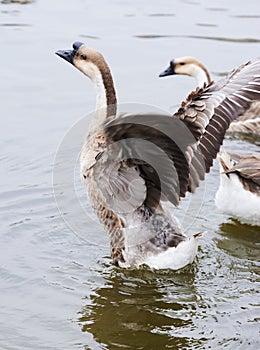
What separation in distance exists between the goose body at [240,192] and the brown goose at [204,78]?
290 cm

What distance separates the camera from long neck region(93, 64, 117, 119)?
673 centimetres

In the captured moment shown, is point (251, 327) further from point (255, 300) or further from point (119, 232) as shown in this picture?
point (119, 232)

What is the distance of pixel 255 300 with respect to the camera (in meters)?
5.98

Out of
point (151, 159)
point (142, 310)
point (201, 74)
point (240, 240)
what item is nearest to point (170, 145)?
point (151, 159)

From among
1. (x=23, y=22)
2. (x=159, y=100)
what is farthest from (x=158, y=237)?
(x=23, y=22)

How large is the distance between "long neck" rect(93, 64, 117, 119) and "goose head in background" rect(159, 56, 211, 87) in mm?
4355

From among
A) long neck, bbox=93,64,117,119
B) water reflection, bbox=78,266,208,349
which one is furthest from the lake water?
long neck, bbox=93,64,117,119

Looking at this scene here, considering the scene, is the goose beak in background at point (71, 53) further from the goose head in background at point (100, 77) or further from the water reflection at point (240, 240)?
the water reflection at point (240, 240)

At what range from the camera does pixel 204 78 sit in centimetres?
1102

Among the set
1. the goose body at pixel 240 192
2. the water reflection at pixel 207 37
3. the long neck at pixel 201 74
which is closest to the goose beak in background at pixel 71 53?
the goose body at pixel 240 192

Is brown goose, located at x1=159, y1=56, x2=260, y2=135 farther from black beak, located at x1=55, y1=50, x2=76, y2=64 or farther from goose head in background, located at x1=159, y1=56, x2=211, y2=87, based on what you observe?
black beak, located at x1=55, y1=50, x2=76, y2=64

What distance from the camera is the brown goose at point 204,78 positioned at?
10328 millimetres

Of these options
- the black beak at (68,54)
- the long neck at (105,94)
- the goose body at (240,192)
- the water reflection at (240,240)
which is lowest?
the water reflection at (240,240)

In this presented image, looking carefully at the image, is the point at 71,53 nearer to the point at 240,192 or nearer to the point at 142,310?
the point at 240,192
